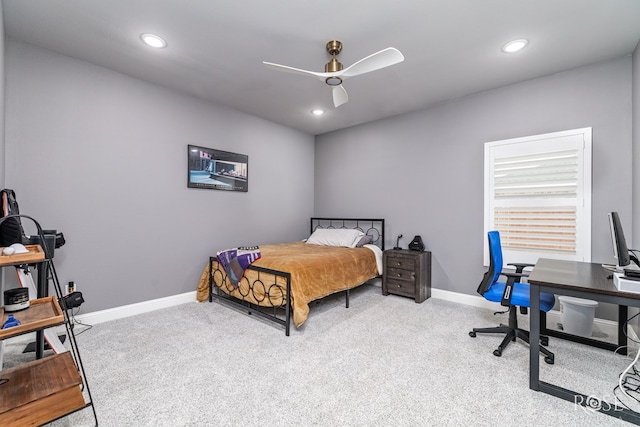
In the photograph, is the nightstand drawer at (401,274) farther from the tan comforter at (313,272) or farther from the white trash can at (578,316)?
the white trash can at (578,316)

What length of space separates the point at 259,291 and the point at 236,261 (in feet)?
1.51

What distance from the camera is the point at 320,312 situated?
3357mm

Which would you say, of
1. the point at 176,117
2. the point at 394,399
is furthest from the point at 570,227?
the point at 176,117

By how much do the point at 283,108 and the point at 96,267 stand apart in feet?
9.90

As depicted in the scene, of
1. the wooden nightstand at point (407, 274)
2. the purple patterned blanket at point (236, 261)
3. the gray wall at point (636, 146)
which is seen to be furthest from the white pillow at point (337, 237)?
the gray wall at point (636, 146)

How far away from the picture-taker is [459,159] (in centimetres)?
378

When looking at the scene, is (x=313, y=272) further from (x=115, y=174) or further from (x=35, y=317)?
(x=115, y=174)

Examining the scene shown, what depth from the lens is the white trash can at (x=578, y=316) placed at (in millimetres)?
2574

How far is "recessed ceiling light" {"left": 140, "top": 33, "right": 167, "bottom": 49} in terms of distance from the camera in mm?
2475

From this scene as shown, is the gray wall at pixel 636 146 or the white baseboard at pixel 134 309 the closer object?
the gray wall at pixel 636 146

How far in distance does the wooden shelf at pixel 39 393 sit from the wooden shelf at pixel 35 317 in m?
0.30

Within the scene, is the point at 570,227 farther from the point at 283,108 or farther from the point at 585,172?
the point at 283,108

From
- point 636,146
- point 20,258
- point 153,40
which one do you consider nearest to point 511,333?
point 636,146

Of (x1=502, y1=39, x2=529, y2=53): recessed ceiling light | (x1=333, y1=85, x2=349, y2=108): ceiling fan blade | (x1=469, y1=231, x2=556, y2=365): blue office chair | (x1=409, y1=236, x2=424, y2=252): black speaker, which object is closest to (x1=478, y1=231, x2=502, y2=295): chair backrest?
(x1=469, y1=231, x2=556, y2=365): blue office chair
